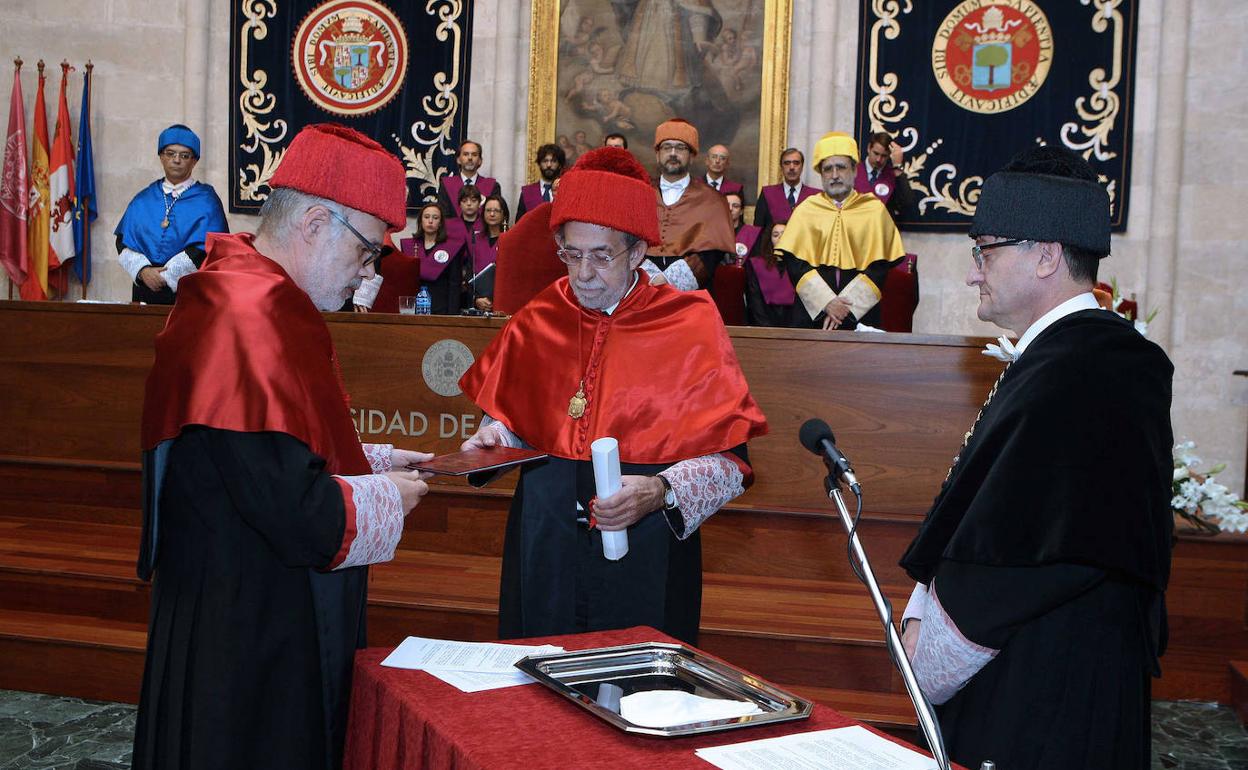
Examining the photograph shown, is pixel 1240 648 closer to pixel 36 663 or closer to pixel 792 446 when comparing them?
pixel 792 446

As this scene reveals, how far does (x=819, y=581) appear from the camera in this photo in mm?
5012

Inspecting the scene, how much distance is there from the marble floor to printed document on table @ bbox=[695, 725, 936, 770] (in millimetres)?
2873

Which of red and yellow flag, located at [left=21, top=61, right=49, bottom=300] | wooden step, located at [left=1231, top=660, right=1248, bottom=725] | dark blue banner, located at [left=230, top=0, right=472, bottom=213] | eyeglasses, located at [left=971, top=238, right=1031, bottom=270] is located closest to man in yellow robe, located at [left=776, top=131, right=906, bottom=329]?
wooden step, located at [left=1231, top=660, right=1248, bottom=725]

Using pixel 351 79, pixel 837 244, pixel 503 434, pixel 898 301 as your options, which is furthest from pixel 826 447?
pixel 351 79

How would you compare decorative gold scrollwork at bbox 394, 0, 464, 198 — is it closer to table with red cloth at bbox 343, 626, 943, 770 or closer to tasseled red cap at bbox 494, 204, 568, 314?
tasseled red cap at bbox 494, 204, 568, 314

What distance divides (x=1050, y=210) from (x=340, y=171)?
1259 mm

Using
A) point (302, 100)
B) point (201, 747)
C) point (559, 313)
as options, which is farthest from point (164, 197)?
point (201, 747)

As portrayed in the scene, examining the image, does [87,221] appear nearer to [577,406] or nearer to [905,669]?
[577,406]

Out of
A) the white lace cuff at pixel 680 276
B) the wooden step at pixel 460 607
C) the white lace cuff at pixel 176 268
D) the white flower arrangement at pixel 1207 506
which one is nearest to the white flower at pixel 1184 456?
the white flower arrangement at pixel 1207 506

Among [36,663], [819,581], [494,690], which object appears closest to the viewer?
[494,690]

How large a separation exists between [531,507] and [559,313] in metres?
0.56

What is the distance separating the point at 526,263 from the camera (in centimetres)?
329

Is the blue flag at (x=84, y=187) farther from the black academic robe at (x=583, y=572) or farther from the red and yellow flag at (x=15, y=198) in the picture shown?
the black academic robe at (x=583, y=572)

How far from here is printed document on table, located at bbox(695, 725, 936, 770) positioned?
4.96 ft
